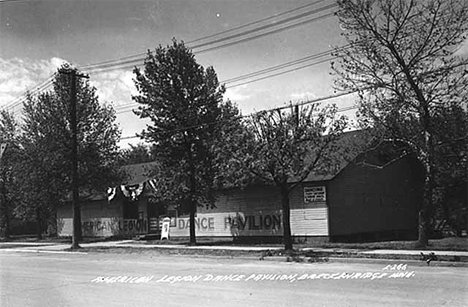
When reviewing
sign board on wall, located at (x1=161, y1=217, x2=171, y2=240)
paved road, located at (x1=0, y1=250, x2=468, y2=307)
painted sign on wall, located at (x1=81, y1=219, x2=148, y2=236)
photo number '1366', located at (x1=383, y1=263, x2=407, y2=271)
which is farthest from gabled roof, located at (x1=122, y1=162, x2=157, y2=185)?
photo number '1366', located at (x1=383, y1=263, x2=407, y2=271)

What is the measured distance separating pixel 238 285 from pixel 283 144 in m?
8.02

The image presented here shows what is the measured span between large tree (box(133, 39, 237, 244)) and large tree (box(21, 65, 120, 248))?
27.9 feet

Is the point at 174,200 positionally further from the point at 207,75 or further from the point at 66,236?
the point at 66,236

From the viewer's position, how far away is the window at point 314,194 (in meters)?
22.9

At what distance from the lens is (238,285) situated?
1148cm

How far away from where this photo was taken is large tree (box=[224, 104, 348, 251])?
1875 centimetres

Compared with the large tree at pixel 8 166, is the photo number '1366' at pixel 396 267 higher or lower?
lower

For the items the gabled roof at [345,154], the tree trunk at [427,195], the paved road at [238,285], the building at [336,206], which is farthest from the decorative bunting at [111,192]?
the tree trunk at [427,195]

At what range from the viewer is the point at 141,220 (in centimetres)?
3347

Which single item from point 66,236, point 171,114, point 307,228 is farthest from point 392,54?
point 66,236

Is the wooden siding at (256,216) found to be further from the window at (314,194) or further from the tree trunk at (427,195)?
the tree trunk at (427,195)

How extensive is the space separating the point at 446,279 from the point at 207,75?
15.8 m

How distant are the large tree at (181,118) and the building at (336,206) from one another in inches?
85.4

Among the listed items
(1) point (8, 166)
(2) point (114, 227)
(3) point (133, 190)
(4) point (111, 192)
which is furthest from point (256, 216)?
(1) point (8, 166)
